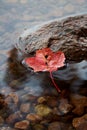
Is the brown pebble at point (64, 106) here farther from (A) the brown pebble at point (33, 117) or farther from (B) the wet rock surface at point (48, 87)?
(A) the brown pebble at point (33, 117)

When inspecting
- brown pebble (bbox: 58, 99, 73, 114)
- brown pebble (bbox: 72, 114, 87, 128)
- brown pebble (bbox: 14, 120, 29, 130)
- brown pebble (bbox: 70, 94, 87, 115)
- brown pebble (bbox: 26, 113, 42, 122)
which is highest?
brown pebble (bbox: 14, 120, 29, 130)

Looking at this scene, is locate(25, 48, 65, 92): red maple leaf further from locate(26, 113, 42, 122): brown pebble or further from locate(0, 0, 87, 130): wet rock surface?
locate(26, 113, 42, 122): brown pebble

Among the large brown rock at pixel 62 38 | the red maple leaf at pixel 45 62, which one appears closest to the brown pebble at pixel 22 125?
the red maple leaf at pixel 45 62

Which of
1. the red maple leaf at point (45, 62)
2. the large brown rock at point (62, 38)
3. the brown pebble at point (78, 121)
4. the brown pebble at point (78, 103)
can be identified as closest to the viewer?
the brown pebble at point (78, 121)

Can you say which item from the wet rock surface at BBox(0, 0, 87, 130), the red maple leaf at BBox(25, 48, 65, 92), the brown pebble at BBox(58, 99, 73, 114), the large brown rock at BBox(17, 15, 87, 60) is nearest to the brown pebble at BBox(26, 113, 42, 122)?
the wet rock surface at BBox(0, 0, 87, 130)

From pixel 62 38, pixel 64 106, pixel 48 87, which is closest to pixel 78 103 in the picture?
pixel 64 106

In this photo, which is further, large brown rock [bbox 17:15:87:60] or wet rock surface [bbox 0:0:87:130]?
large brown rock [bbox 17:15:87:60]

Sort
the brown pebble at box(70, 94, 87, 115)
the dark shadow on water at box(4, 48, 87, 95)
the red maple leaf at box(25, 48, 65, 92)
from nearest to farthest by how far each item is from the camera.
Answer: the brown pebble at box(70, 94, 87, 115) → the red maple leaf at box(25, 48, 65, 92) → the dark shadow on water at box(4, 48, 87, 95)

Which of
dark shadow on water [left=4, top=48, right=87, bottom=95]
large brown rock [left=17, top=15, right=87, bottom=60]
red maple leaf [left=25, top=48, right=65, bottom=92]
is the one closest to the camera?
red maple leaf [left=25, top=48, right=65, bottom=92]

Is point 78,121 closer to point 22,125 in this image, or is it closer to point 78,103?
point 78,103

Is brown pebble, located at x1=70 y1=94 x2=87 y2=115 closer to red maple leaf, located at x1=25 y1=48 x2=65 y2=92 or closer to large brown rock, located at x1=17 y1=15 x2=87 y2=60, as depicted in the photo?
red maple leaf, located at x1=25 y1=48 x2=65 y2=92

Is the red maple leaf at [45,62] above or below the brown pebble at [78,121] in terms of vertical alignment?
above

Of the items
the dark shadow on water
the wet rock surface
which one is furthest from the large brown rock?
the dark shadow on water

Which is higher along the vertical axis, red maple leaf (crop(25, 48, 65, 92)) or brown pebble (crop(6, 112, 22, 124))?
red maple leaf (crop(25, 48, 65, 92))
